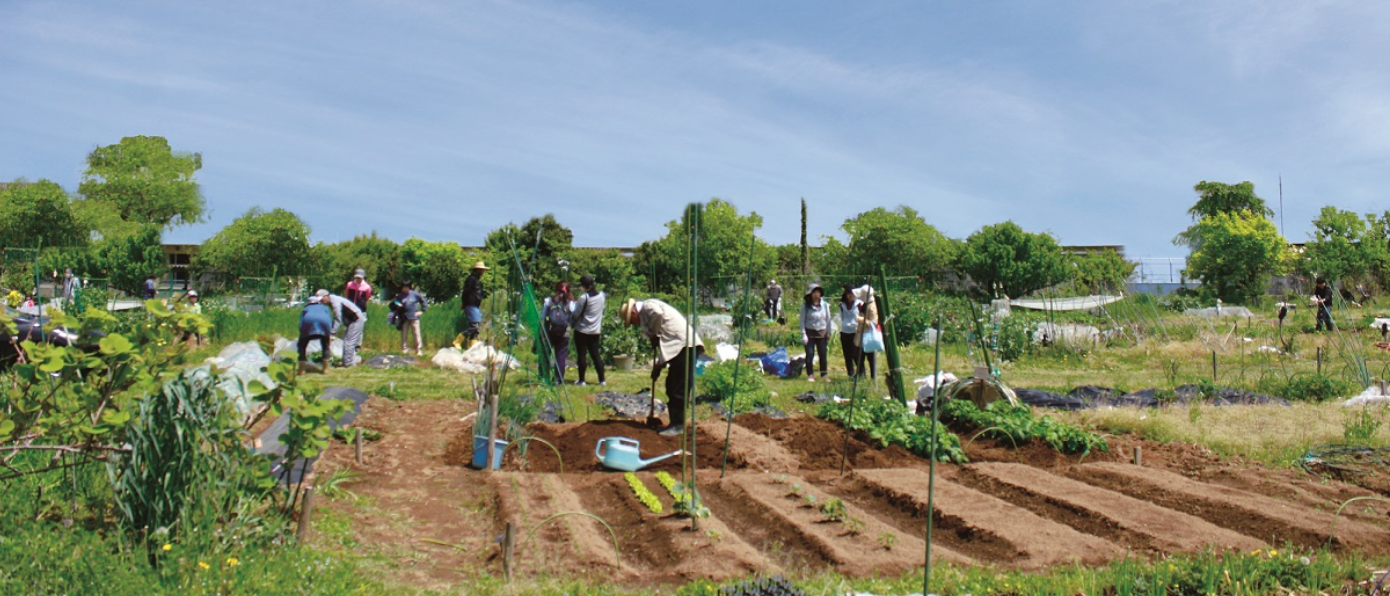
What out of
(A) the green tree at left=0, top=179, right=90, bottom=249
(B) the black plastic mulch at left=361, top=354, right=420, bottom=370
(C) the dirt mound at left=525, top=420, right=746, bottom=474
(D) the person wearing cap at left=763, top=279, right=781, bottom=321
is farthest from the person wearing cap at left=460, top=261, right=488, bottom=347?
(A) the green tree at left=0, top=179, right=90, bottom=249

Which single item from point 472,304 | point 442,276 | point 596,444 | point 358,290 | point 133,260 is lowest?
point 596,444

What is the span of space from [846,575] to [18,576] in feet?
9.52

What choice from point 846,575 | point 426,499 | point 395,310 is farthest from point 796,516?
point 395,310

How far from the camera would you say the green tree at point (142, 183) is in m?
51.4

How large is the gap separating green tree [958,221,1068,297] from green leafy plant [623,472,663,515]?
1459 inches

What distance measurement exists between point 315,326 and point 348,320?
3.03ft

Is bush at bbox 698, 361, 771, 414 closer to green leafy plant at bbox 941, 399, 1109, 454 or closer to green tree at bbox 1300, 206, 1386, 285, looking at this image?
green leafy plant at bbox 941, 399, 1109, 454

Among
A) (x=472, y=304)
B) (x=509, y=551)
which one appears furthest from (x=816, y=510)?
(x=472, y=304)

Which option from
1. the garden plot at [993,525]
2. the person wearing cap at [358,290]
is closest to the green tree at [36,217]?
the person wearing cap at [358,290]

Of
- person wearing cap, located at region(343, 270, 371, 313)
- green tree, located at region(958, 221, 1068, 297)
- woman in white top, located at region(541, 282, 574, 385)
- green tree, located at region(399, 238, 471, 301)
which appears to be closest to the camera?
woman in white top, located at region(541, 282, 574, 385)

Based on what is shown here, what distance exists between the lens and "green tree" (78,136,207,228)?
2024 inches

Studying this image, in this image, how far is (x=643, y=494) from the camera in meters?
5.04

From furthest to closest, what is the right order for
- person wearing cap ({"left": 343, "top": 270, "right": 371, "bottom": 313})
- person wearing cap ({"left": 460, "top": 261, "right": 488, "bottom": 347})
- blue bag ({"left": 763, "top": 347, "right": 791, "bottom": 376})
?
person wearing cap ({"left": 460, "top": 261, "right": 488, "bottom": 347})
person wearing cap ({"left": 343, "top": 270, "right": 371, "bottom": 313})
blue bag ({"left": 763, "top": 347, "right": 791, "bottom": 376})

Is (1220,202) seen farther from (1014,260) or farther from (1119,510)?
(1119,510)
